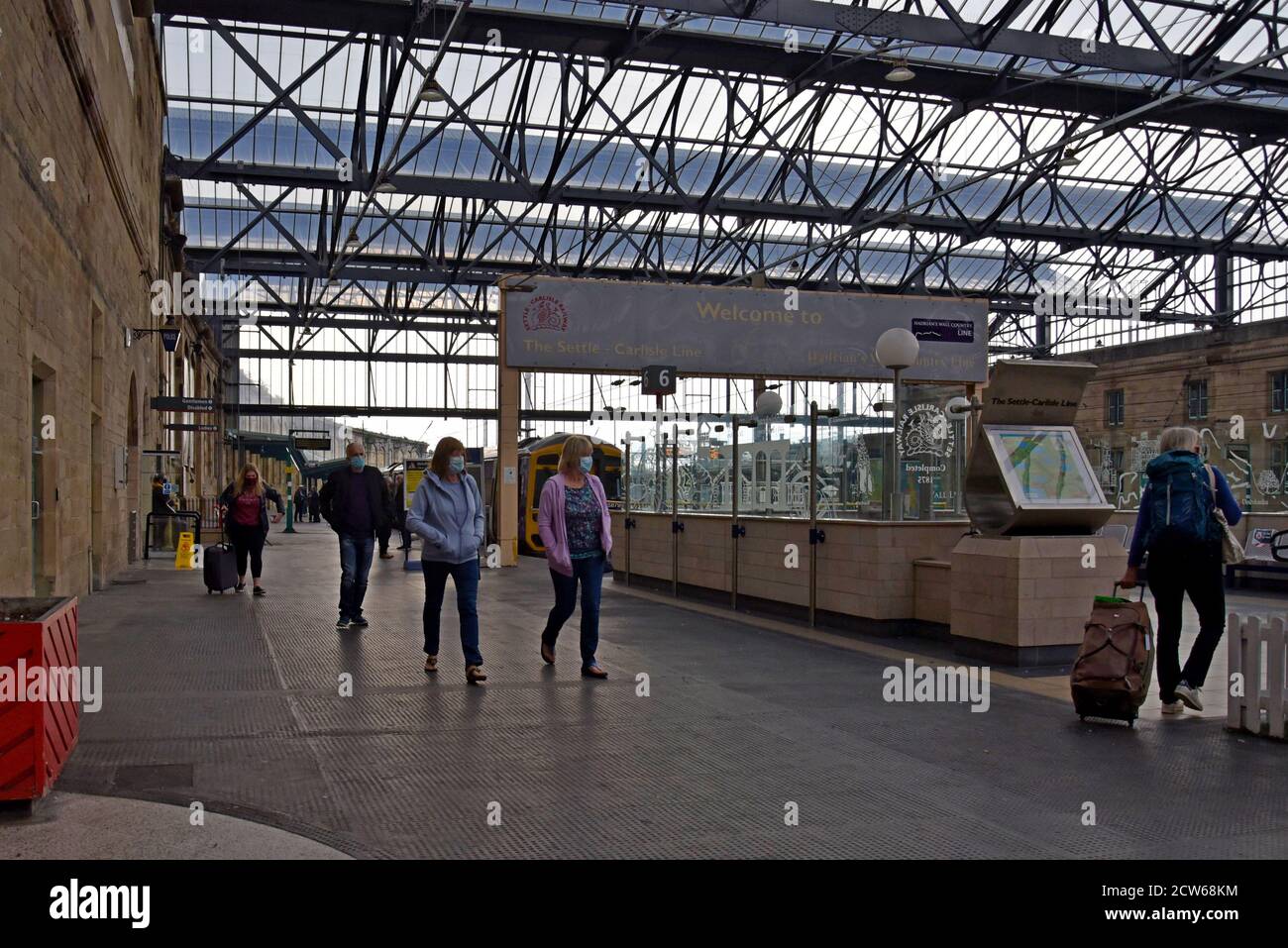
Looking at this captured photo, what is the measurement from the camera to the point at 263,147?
30.4m

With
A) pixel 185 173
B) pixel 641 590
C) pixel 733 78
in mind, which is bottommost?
pixel 641 590

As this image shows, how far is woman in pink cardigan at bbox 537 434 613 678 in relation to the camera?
8.80 m

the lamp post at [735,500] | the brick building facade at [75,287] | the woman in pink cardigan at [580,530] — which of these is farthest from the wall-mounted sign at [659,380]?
the woman in pink cardigan at [580,530]

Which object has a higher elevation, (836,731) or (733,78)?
(733,78)

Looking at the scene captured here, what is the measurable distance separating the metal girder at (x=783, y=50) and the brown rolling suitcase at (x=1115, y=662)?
48.7ft

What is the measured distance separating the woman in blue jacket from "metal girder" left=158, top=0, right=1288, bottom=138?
1311cm

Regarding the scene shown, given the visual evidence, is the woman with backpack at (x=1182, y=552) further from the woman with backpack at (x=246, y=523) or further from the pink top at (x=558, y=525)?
the woman with backpack at (x=246, y=523)

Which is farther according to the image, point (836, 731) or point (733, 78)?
point (733, 78)

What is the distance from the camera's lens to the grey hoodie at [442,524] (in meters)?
8.68

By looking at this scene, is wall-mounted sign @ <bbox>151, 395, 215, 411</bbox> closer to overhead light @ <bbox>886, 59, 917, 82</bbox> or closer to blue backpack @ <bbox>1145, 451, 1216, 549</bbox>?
overhead light @ <bbox>886, 59, 917, 82</bbox>
